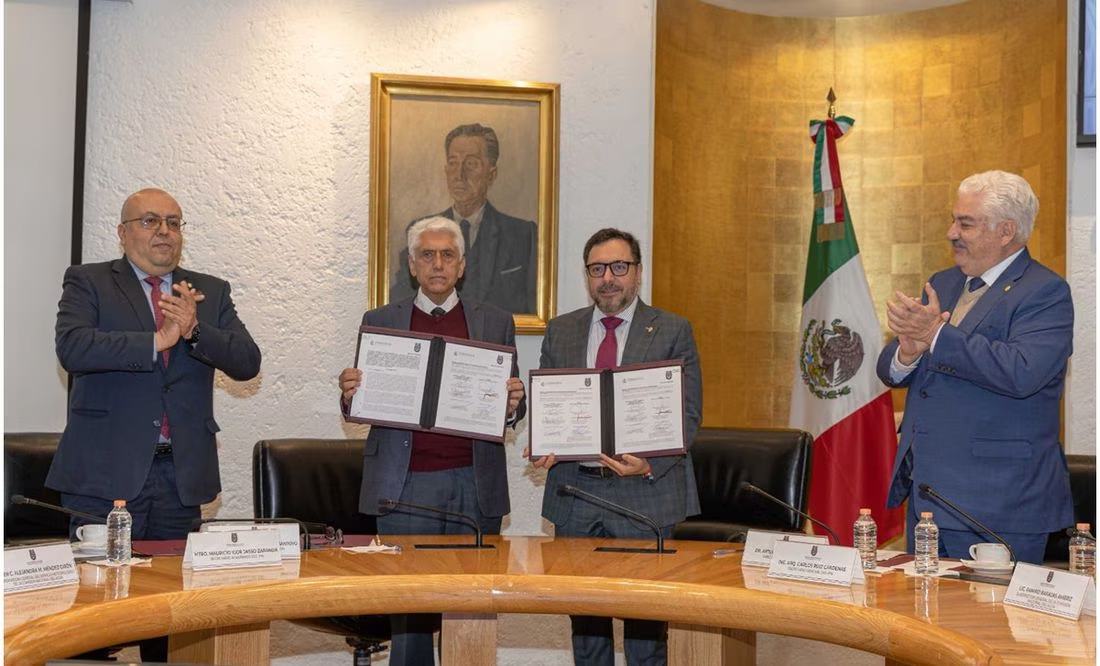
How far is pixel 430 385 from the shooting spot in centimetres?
369

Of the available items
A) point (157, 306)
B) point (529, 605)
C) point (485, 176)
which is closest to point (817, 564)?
point (529, 605)

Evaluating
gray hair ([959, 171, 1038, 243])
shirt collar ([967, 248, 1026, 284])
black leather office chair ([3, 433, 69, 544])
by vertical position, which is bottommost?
black leather office chair ([3, 433, 69, 544])

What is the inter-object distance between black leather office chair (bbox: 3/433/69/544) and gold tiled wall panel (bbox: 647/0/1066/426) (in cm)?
305

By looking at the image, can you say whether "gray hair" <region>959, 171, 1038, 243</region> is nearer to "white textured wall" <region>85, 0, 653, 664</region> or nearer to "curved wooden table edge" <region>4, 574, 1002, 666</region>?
"curved wooden table edge" <region>4, 574, 1002, 666</region>

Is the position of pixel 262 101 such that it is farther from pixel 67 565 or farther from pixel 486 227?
pixel 67 565

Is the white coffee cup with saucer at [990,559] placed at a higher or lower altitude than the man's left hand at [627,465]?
lower

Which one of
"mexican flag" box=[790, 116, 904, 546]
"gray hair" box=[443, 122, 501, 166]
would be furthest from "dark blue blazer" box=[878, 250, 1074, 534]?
"gray hair" box=[443, 122, 501, 166]

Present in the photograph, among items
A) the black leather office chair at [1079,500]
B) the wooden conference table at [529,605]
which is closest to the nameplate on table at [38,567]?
the wooden conference table at [529,605]

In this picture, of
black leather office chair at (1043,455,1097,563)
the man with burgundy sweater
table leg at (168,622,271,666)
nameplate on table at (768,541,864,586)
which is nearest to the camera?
nameplate on table at (768,541,864,586)

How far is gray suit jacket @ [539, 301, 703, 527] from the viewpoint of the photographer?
3715mm

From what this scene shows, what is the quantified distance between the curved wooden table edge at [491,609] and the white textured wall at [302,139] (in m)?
2.51

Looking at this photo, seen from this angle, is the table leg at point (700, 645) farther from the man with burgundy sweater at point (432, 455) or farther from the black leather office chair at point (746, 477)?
the black leather office chair at point (746, 477)

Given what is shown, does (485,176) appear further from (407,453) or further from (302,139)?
(407,453)

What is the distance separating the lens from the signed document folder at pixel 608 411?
3580 mm
